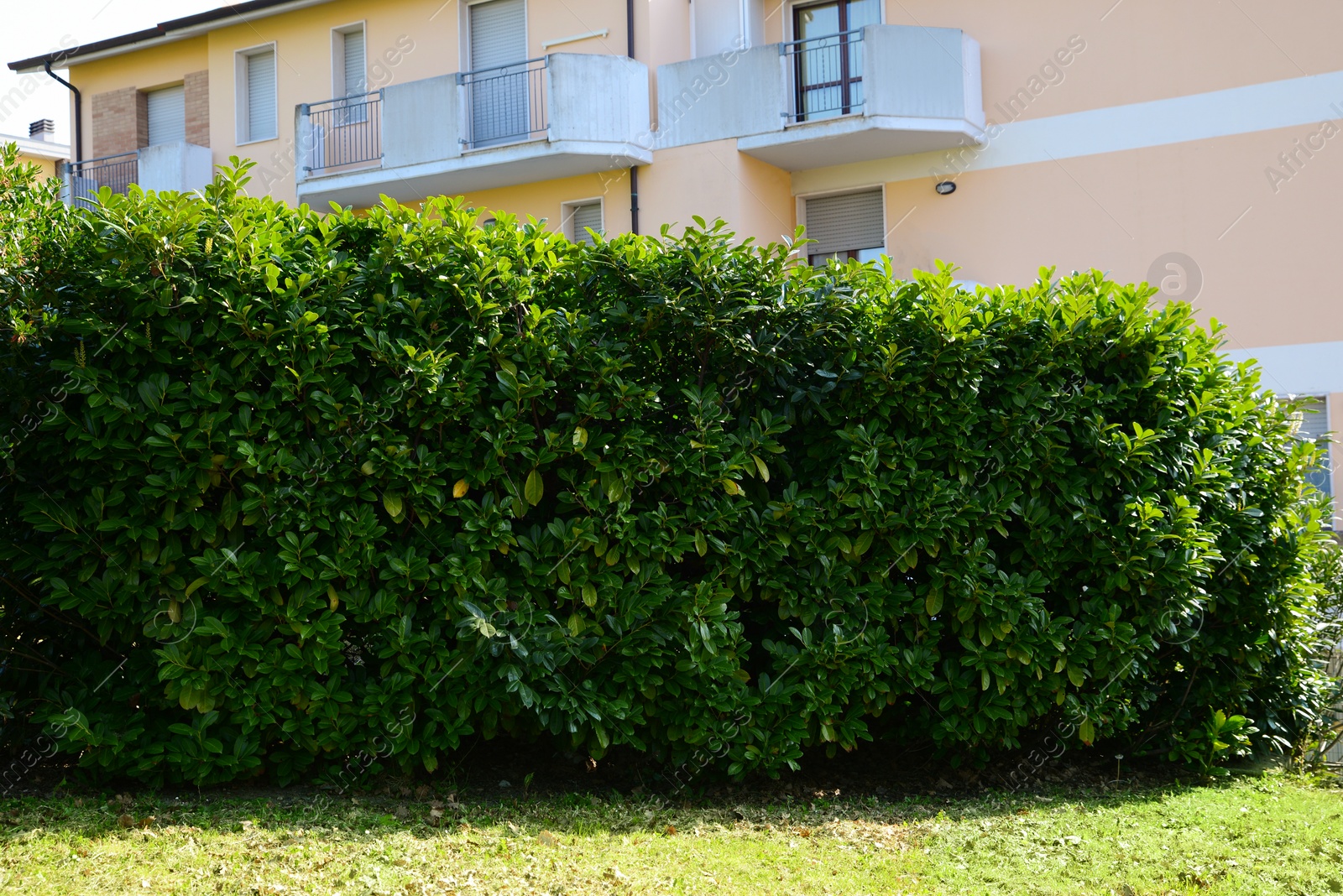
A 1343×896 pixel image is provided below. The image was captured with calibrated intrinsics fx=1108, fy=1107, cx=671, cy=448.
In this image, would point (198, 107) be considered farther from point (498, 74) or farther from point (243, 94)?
point (498, 74)

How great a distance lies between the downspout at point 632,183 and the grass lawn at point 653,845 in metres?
11.6

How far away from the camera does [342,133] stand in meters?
18.1

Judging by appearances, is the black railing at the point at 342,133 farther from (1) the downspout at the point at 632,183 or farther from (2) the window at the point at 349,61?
(1) the downspout at the point at 632,183

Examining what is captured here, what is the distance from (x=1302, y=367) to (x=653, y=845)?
12343mm

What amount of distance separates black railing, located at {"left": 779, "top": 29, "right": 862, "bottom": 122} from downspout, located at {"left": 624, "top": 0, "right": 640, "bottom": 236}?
2305 mm

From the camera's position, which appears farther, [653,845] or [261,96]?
[261,96]

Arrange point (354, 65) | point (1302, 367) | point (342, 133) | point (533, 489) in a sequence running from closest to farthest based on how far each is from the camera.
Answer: point (533, 489) < point (1302, 367) < point (342, 133) < point (354, 65)

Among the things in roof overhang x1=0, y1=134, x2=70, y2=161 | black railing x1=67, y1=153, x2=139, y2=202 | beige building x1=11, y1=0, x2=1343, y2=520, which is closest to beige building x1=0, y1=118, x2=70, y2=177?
roof overhang x1=0, y1=134, x2=70, y2=161

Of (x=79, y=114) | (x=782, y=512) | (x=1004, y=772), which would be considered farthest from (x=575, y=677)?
(x=79, y=114)

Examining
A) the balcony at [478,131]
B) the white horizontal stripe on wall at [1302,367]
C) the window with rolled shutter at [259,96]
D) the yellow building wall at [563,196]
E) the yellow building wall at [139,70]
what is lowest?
the white horizontal stripe on wall at [1302,367]

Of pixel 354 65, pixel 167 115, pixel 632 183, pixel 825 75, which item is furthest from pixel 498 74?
pixel 167 115

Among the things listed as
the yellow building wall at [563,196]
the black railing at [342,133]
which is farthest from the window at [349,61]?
the yellow building wall at [563,196]

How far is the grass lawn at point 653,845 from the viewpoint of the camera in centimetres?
453

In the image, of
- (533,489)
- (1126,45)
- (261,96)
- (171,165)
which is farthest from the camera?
(261,96)
